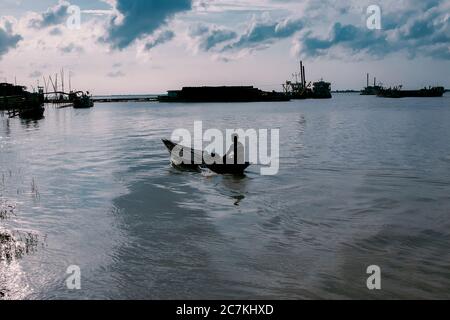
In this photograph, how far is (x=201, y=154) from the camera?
25.5 metres

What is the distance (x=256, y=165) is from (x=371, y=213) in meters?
13.0

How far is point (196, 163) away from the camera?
25.0m

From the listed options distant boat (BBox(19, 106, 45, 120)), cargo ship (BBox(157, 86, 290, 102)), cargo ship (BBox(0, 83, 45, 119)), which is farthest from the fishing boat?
cargo ship (BBox(157, 86, 290, 102))

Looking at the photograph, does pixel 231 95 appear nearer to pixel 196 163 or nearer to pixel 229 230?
pixel 196 163

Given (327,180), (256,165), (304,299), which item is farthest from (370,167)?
(304,299)

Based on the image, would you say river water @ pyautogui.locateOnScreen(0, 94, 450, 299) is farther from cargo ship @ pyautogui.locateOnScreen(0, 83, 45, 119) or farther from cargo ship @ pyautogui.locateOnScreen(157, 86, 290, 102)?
cargo ship @ pyautogui.locateOnScreen(157, 86, 290, 102)

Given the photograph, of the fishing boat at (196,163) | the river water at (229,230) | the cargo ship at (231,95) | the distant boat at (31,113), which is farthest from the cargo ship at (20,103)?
the cargo ship at (231,95)

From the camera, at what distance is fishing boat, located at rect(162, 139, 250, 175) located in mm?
23438

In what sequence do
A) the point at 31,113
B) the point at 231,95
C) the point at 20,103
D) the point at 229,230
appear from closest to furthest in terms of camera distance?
the point at 229,230, the point at 31,113, the point at 20,103, the point at 231,95

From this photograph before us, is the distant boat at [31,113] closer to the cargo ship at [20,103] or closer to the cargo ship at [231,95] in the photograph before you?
the cargo ship at [20,103]

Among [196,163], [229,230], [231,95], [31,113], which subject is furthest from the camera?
[231,95]

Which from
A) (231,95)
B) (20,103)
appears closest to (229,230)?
(20,103)

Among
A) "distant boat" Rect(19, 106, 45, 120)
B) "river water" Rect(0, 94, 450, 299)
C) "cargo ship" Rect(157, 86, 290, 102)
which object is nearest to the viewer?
"river water" Rect(0, 94, 450, 299)

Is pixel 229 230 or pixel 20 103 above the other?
pixel 20 103
